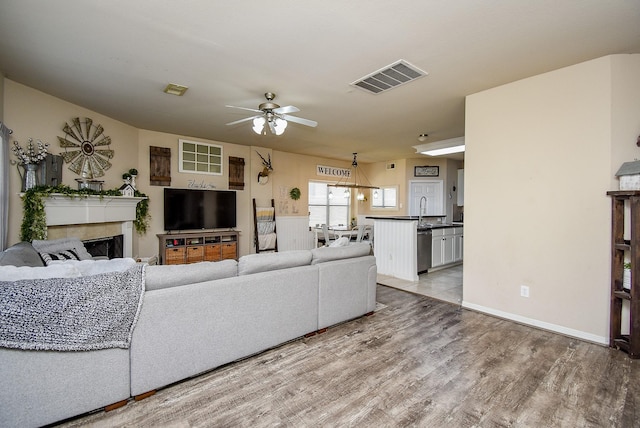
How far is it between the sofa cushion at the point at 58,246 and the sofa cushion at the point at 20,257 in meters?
0.24

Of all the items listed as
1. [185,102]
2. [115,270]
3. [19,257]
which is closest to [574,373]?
[115,270]

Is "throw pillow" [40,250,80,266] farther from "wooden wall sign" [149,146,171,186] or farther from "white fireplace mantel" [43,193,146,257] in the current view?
"wooden wall sign" [149,146,171,186]

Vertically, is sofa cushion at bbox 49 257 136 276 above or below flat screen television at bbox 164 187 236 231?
below

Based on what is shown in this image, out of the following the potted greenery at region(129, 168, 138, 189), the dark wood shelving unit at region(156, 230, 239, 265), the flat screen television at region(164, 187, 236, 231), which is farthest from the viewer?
the flat screen television at region(164, 187, 236, 231)

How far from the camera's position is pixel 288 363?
234 cm

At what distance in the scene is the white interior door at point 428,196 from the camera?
315 inches

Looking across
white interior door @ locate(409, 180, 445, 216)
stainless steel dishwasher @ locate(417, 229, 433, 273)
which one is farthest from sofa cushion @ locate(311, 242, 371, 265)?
white interior door @ locate(409, 180, 445, 216)

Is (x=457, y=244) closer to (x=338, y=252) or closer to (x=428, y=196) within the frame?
(x=428, y=196)

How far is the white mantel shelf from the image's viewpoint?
11.3ft

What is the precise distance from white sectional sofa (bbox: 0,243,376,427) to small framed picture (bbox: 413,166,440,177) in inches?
227

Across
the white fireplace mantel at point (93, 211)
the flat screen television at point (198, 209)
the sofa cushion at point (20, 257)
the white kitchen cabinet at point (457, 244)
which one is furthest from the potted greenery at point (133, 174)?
the white kitchen cabinet at point (457, 244)

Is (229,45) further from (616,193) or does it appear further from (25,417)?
(616,193)

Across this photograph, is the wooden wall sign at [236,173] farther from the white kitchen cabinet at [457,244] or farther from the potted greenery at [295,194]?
the white kitchen cabinet at [457,244]

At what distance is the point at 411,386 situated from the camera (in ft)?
6.70
